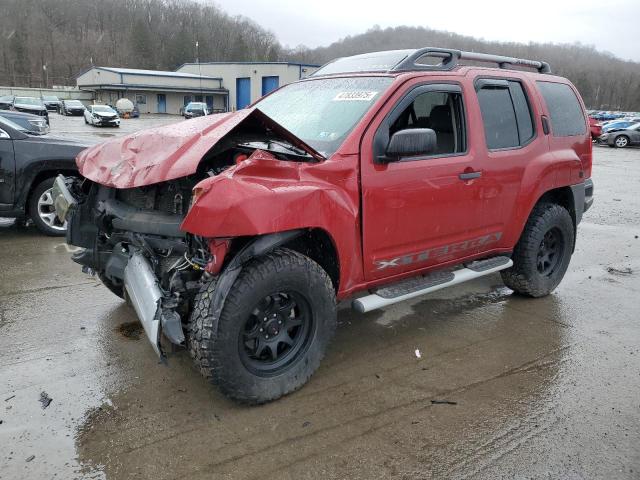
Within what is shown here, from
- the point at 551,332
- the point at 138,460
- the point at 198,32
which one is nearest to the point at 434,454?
the point at 138,460

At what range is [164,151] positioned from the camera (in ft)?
9.91

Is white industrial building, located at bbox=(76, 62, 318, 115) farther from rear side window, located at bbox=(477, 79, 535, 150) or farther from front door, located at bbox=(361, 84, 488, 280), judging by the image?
front door, located at bbox=(361, 84, 488, 280)

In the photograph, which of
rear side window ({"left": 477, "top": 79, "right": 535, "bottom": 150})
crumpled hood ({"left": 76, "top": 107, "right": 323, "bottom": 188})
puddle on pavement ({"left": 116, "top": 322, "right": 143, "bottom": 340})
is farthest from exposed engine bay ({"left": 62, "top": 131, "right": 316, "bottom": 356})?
rear side window ({"left": 477, "top": 79, "right": 535, "bottom": 150})

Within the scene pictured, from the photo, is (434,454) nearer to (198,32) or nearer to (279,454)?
(279,454)

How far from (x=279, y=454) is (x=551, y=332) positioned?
267 centimetres

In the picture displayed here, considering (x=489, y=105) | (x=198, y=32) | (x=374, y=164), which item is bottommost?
(x=374, y=164)

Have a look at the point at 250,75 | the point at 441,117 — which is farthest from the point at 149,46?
the point at 441,117

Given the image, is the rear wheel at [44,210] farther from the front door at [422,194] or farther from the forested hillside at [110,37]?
the forested hillside at [110,37]

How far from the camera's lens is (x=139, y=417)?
114 inches

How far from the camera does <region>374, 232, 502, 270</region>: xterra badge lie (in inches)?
139

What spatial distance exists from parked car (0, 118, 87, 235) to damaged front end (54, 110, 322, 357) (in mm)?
2926

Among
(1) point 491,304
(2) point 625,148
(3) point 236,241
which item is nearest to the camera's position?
(3) point 236,241

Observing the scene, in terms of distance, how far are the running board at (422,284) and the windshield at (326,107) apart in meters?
1.00

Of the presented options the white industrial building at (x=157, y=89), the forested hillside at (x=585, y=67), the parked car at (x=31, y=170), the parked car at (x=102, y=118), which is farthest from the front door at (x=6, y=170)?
the forested hillside at (x=585, y=67)
